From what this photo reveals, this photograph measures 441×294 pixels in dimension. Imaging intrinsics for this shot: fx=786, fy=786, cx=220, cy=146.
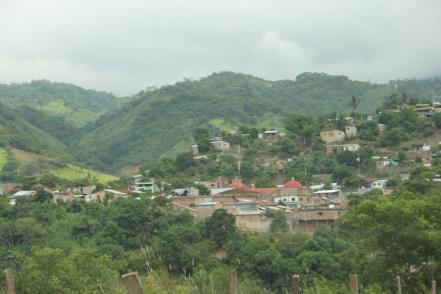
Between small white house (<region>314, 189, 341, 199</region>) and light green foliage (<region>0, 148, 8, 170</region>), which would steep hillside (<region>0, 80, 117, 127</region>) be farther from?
small white house (<region>314, 189, 341, 199</region>)

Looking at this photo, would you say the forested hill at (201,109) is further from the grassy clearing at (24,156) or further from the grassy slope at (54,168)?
the grassy clearing at (24,156)

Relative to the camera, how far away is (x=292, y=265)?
101 feet

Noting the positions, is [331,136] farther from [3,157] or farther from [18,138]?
[18,138]

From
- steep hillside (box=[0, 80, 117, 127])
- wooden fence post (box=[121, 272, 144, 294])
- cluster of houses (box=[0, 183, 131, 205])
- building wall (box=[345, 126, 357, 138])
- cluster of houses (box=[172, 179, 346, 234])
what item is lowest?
cluster of houses (box=[172, 179, 346, 234])

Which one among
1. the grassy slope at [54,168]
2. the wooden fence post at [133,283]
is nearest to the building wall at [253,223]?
the grassy slope at [54,168]

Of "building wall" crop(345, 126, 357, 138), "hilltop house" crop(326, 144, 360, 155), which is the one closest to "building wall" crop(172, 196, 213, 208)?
"hilltop house" crop(326, 144, 360, 155)

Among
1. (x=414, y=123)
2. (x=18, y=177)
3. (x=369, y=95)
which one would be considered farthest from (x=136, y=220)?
(x=369, y=95)

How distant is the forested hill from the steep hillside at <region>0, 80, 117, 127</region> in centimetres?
1688

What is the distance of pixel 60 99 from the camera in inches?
4847

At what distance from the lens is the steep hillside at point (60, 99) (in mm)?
113750

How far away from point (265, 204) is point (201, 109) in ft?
136

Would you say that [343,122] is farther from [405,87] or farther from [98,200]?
[405,87]

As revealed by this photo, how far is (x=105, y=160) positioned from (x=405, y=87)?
39.8m

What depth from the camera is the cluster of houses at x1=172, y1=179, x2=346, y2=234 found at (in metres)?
38.5
